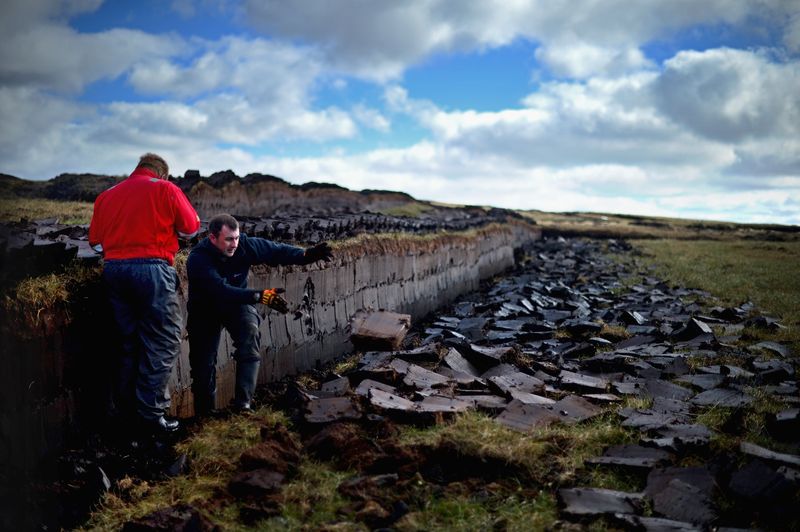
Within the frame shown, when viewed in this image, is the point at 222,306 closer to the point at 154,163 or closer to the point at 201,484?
the point at 154,163

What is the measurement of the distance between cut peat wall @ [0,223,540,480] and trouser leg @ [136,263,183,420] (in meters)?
0.43

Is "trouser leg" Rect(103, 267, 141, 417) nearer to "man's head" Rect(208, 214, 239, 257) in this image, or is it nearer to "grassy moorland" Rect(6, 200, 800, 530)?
"grassy moorland" Rect(6, 200, 800, 530)

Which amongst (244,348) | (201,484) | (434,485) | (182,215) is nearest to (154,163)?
(182,215)

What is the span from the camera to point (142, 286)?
4941 millimetres

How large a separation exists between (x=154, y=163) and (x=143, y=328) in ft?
5.18

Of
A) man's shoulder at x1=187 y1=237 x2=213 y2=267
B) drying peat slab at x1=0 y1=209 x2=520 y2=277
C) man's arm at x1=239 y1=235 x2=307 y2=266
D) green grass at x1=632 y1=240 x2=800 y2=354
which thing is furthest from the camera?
green grass at x1=632 y1=240 x2=800 y2=354

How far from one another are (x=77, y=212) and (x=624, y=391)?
544 inches

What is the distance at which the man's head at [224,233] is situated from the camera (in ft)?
17.7

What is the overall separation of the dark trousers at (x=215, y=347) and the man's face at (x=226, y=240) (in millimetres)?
555

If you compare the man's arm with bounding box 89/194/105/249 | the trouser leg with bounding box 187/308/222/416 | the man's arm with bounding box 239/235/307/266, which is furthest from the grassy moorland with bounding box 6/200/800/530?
the man's arm with bounding box 239/235/307/266

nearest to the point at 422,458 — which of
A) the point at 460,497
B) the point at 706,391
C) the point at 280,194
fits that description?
the point at 460,497

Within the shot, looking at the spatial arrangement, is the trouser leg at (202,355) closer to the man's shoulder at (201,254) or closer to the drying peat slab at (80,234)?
the man's shoulder at (201,254)

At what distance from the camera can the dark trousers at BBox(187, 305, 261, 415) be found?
564cm

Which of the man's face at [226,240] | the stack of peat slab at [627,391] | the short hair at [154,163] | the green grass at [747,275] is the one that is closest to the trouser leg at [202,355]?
the man's face at [226,240]
